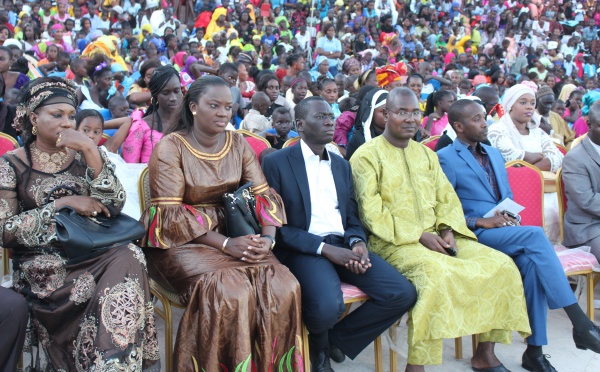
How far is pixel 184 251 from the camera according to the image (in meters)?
3.20

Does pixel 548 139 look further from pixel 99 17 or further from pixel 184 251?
pixel 99 17

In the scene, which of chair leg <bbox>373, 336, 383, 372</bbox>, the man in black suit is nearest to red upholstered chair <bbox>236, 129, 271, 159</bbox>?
the man in black suit

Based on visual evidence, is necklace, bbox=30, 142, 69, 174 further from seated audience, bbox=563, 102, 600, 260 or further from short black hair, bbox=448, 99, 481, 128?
seated audience, bbox=563, 102, 600, 260

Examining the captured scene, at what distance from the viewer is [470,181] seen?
418 centimetres

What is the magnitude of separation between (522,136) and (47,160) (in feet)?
12.9

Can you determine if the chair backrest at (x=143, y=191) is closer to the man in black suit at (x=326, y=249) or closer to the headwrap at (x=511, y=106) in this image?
the man in black suit at (x=326, y=249)

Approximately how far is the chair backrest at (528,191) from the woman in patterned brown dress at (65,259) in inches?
112

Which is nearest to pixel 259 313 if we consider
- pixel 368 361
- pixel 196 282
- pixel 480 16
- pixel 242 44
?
pixel 196 282

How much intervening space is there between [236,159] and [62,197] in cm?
95

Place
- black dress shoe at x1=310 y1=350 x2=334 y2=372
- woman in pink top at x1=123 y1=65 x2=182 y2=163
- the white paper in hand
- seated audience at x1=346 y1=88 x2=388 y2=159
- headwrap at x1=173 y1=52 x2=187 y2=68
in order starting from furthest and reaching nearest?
headwrap at x1=173 y1=52 x2=187 y2=68 → seated audience at x1=346 y1=88 x2=388 y2=159 → woman in pink top at x1=123 y1=65 x2=182 y2=163 → the white paper in hand → black dress shoe at x1=310 y1=350 x2=334 y2=372

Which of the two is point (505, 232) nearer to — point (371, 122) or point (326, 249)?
point (326, 249)

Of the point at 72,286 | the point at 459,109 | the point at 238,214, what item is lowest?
the point at 72,286

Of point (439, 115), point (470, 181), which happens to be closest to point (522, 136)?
point (470, 181)

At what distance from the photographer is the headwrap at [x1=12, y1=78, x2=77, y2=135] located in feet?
10.0
